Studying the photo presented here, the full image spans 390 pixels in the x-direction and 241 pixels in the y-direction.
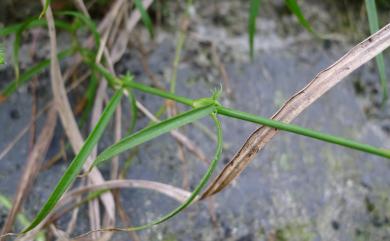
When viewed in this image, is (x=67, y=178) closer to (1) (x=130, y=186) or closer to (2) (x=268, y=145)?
(1) (x=130, y=186)

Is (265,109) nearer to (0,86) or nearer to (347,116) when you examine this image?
(347,116)

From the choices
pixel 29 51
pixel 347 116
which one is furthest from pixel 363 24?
pixel 29 51

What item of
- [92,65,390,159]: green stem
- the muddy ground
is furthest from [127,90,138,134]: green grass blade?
[92,65,390,159]: green stem

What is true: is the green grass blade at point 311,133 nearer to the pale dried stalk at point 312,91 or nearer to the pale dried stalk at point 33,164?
the pale dried stalk at point 312,91

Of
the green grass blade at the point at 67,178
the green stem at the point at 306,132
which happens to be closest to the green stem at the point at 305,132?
the green stem at the point at 306,132

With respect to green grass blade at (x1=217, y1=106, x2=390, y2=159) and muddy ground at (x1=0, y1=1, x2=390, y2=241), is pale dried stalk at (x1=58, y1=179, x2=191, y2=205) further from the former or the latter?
green grass blade at (x1=217, y1=106, x2=390, y2=159)
